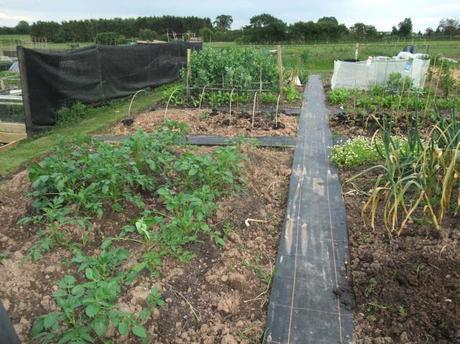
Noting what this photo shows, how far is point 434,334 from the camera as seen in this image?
2.08 m

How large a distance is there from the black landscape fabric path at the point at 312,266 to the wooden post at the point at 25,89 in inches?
180

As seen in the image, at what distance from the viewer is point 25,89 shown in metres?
6.32

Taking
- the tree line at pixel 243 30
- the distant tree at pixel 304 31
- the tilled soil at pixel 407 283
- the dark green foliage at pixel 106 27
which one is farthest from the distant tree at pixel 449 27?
the tilled soil at pixel 407 283

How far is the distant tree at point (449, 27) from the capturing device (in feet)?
123

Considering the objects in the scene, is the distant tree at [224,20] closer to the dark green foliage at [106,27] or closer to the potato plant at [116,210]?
the dark green foliage at [106,27]

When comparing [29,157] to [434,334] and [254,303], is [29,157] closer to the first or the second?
[254,303]

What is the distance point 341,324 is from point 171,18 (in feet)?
196

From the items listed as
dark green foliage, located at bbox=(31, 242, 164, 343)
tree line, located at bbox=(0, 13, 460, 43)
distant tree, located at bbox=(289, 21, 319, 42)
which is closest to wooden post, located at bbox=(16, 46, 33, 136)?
dark green foliage, located at bbox=(31, 242, 164, 343)

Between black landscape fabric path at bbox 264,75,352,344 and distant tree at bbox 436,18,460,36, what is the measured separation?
39654mm

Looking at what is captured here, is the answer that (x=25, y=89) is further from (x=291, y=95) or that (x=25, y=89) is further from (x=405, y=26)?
(x=405, y=26)

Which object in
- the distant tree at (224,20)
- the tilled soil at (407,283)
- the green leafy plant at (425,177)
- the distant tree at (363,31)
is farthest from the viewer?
the distant tree at (224,20)

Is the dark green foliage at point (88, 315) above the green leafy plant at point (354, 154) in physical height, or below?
below

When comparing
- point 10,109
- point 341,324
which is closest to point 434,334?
point 341,324

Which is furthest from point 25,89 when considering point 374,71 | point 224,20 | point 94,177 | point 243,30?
point 224,20
